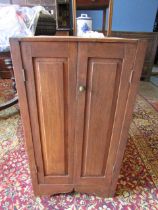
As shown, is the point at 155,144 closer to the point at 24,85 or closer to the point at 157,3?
the point at 24,85

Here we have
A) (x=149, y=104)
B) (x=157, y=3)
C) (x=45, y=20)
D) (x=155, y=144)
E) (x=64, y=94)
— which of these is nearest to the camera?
(x=64, y=94)

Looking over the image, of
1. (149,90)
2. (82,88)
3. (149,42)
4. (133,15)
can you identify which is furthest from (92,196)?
(133,15)

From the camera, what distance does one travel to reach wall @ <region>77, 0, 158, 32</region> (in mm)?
3449

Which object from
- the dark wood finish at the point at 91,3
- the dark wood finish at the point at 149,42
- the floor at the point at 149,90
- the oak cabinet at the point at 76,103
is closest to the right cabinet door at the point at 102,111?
the oak cabinet at the point at 76,103

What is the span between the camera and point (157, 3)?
349 centimetres

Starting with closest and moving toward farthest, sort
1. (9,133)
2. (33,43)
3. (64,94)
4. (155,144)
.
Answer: (33,43)
(64,94)
(155,144)
(9,133)

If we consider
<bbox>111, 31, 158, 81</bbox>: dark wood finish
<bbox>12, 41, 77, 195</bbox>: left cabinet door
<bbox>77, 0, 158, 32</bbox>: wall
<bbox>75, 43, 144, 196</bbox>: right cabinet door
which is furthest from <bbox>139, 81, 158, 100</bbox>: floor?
<bbox>12, 41, 77, 195</bbox>: left cabinet door

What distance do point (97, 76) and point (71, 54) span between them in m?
0.14

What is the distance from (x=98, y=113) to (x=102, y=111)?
2 centimetres

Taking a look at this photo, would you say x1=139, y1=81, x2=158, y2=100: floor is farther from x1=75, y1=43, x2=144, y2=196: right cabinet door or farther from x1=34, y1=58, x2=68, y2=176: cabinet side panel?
x1=34, y1=58, x2=68, y2=176: cabinet side panel

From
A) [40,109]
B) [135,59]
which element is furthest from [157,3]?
[40,109]

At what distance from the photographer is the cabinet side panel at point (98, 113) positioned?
70 centimetres

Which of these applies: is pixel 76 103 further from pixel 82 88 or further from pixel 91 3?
pixel 91 3

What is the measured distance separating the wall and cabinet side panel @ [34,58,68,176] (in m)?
3.04
